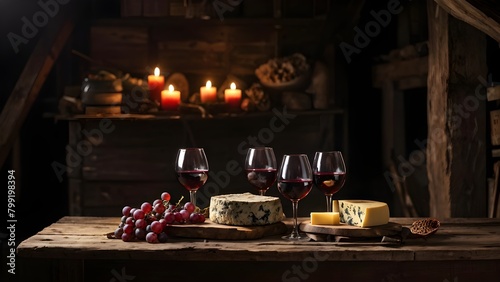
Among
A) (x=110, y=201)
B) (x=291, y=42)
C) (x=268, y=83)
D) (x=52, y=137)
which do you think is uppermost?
(x=291, y=42)

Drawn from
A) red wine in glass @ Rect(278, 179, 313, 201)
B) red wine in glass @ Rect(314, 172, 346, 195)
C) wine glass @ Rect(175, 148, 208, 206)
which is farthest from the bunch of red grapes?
red wine in glass @ Rect(314, 172, 346, 195)

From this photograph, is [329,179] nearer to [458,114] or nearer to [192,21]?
[458,114]

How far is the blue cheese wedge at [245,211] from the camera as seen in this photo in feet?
8.39

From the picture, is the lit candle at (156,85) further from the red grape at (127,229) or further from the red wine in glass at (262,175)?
the red grape at (127,229)

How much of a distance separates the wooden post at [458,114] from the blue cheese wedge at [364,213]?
1845mm

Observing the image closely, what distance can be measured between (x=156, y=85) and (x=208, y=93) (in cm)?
43

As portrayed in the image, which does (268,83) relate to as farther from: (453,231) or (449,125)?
(453,231)

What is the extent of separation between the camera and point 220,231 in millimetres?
2506

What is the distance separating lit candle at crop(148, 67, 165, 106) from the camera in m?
5.57

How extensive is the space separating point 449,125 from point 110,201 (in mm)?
3019

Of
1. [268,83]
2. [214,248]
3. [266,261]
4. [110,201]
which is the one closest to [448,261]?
[266,261]

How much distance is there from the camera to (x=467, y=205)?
425 cm

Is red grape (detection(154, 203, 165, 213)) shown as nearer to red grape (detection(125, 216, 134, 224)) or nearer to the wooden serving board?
red grape (detection(125, 216, 134, 224))

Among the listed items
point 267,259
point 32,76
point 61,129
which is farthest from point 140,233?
point 61,129
